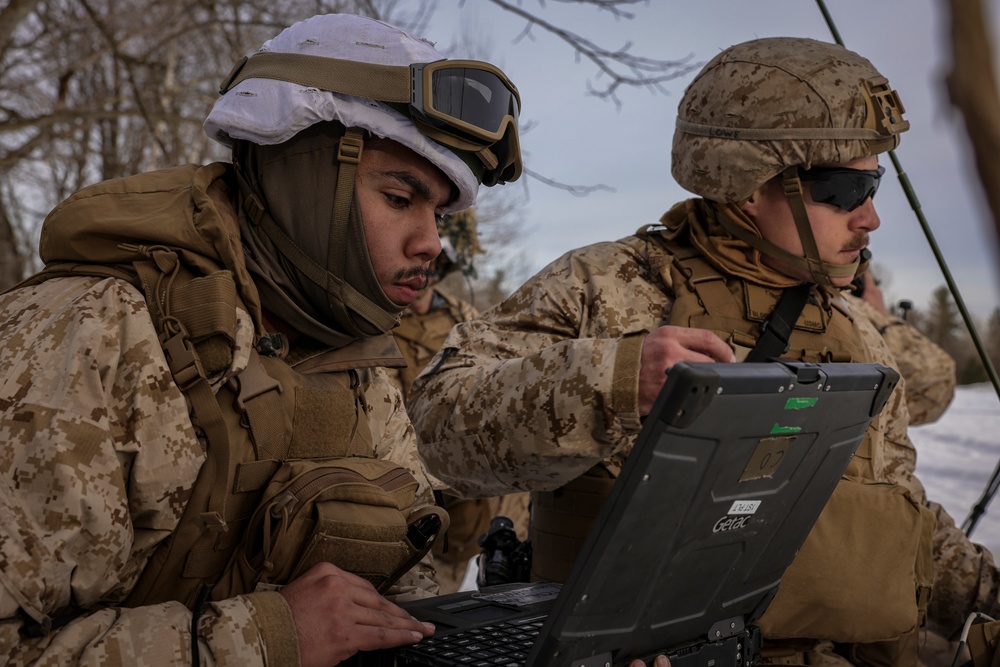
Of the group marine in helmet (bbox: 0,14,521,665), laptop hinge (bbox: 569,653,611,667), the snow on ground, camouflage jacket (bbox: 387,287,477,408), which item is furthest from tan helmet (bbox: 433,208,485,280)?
laptop hinge (bbox: 569,653,611,667)

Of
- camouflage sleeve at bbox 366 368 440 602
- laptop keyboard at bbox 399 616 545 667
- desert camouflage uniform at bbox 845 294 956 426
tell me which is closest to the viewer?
laptop keyboard at bbox 399 616 545 667

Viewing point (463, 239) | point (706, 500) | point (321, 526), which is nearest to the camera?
point (706, 500)

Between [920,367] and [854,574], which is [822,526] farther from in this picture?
[920,367]

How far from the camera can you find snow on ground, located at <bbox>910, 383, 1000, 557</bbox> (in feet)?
22.5

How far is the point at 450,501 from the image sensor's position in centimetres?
579

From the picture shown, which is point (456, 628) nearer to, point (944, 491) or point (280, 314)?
point (280, 314)

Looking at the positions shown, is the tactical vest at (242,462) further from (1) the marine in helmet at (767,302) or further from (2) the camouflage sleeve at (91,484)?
(1) the marine in helmet at (767,302)

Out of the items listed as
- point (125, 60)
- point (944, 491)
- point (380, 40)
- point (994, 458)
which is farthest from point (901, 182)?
point (994, 458)

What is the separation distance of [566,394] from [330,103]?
86 cm

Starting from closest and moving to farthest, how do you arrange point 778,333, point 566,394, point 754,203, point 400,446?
1. point 566,394
2. point 400,446
3. point 778,333
4. point 754,203

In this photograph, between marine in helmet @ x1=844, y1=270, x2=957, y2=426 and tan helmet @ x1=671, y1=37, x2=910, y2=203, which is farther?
marine in helmet @ x1=844, y1=270, x2=957, y2=426

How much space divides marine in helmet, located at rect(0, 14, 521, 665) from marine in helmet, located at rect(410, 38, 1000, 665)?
0.29m

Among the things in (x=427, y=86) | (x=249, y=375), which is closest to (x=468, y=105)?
(x=427, y=86)

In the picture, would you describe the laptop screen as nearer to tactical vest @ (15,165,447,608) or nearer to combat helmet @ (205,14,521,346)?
tactical vest @ (15,165,447,608)
